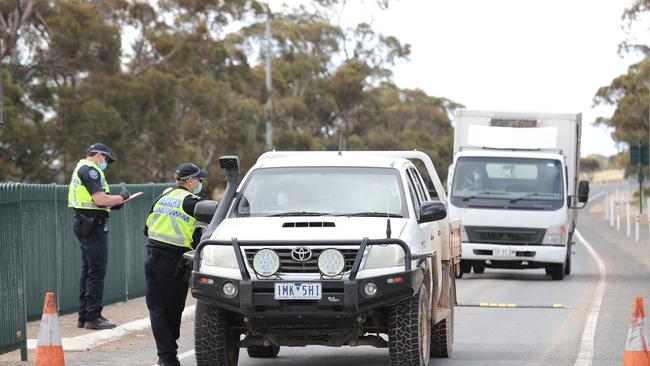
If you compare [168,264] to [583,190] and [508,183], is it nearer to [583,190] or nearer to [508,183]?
[508,183]

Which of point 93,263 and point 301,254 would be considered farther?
point 93,263

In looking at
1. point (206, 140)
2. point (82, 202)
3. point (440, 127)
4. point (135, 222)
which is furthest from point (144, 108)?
point (440, 127)

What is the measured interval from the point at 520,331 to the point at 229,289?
5.84 m

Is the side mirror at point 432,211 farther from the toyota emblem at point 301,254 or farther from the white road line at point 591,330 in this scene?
the white road line at point 591,330

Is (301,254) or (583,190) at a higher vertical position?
(301,254)

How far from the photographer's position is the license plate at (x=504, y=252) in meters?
24.7

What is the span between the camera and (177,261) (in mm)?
11000

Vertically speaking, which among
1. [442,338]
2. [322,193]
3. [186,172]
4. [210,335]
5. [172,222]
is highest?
[186,172]

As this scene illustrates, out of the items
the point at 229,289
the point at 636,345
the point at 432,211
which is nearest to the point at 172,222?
the point at 229,289

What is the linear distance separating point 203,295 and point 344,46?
2814 inches

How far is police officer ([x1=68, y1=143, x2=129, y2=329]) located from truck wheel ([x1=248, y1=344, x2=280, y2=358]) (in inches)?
98.7

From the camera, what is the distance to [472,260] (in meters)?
25.5

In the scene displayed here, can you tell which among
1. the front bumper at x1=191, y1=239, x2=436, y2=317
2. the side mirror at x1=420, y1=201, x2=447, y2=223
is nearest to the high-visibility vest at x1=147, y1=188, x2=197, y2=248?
the front bumper at x1=191, y1=239, x2=436, y2=317

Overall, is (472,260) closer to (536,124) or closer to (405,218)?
(536,124)
